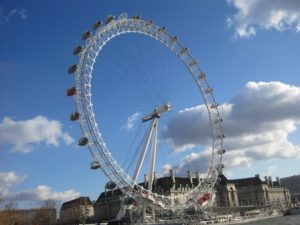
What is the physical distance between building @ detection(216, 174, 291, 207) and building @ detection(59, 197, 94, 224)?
150 feet

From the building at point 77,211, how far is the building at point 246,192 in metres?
45.6

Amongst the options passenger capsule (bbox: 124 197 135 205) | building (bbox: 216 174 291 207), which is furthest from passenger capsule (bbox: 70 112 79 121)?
building (bbox: 216 174 291 207)

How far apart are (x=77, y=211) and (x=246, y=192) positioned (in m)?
61.8

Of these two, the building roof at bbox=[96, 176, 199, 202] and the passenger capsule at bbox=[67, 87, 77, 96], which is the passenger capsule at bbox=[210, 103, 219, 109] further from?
the building roof at bbox=[96, 176, 199, 202]

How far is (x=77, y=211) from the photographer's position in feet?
453

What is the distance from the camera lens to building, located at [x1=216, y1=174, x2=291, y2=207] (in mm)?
149625

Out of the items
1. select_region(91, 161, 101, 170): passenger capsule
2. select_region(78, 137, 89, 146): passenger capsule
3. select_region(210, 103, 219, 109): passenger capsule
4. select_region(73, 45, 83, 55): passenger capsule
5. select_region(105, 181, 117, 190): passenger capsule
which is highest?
select_region(73, 45, 83, 55): passenger capsule

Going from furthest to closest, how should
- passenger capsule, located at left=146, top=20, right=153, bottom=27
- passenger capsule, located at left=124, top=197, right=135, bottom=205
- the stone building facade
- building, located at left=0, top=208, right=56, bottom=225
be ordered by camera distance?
the stone building facade, building, located at left=0, top=208, right=56, bottom=225, passenger capsule, located at left=146, top=20, right=153, bottom=27, passenger capsule, located at left=124, top=197, right=135, bottom=205

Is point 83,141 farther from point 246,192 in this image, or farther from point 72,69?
point 246,192

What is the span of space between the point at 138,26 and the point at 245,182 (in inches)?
4640

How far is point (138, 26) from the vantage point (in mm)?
55062

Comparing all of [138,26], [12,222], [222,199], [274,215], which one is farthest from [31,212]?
[138,26]

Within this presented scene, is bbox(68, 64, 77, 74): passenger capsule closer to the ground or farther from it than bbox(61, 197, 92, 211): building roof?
farther from it

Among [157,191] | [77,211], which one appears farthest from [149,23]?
[77,211]
